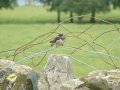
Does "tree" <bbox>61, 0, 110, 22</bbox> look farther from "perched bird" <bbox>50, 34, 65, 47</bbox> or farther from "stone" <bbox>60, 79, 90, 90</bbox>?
"stone" <bbox>60, 79, 90, 90</bbox>

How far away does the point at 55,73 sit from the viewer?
15.6ft

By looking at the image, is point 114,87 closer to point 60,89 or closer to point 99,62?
point 60,89

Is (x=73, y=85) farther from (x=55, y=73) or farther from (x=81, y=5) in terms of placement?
(x=81, y=5)

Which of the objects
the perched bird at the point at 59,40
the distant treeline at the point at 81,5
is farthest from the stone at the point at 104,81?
the distant treeline at the point at 81,5

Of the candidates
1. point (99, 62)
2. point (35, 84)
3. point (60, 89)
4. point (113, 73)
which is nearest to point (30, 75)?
point (35, 84)

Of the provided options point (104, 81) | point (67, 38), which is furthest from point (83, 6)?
point (104, 81)

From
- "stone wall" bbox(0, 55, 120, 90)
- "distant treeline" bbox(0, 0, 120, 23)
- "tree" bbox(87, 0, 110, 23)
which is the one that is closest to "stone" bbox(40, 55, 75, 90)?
"stone wall" bbox(0, 55, 120, 90)

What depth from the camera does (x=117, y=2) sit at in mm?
51625

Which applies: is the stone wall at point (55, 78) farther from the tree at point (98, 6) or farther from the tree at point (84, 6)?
the tree at point (98, 6)

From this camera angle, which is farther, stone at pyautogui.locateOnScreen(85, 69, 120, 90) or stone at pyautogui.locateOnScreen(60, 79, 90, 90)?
stone at pyautogui.locateOnScreen(60, 79, 90, 90)

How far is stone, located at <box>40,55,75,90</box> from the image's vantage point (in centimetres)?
472

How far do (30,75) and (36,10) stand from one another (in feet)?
206

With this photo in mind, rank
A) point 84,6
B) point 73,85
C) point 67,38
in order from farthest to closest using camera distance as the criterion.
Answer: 1. point 84,6
2. point 67,38
3. point 73,85

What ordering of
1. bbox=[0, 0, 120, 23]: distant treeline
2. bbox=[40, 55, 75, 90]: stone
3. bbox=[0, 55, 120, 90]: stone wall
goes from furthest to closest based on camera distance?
bbox=[0, 0, 120, 23]: distant treeline, bbox=[40, 55, 75, 90]: stone, bbox=[0, 55, 120, 90]: stone wall
